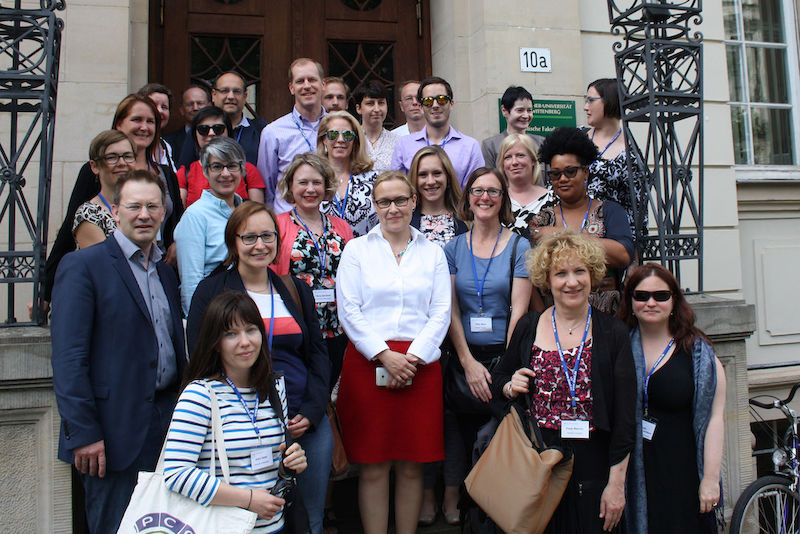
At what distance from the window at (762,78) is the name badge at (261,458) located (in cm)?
693

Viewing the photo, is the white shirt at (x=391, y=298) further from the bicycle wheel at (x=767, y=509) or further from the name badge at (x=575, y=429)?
the bicycle wheel at (x=767, y=509)

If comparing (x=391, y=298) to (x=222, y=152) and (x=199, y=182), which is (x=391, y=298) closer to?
(x=222, y=152)

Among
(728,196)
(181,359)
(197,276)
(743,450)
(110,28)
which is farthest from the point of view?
(728,196)

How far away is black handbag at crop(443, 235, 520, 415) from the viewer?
3.62 meters

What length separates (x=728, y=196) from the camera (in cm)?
696

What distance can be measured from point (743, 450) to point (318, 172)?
3.48 metres

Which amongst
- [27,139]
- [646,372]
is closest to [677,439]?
[646,372]

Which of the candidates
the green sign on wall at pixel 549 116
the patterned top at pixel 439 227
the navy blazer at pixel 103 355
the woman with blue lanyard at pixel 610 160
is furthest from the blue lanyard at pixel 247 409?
the green sign on wall at pixel 549 116

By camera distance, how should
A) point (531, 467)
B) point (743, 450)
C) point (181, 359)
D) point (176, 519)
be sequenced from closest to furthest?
1. point (176, 519)
2. point (531, 467)
3. point (181, 359)
4. point (743, 450)

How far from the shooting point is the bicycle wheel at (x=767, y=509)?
4414mm

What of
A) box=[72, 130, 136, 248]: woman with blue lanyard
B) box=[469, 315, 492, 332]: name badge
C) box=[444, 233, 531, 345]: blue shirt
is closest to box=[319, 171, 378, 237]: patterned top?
box=[444, 233, 531, 345]: blue shirt

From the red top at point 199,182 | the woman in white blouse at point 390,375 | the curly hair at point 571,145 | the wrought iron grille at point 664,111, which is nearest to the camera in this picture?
the woman in white blouse at point 390,375

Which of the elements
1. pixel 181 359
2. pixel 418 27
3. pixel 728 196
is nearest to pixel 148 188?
pixel 181 359

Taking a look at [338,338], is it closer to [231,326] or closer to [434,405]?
[434,405]
